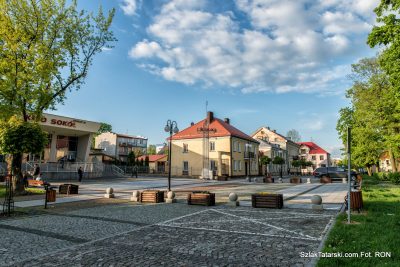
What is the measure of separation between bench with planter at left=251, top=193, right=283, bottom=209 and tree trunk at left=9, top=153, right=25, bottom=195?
1353 cm

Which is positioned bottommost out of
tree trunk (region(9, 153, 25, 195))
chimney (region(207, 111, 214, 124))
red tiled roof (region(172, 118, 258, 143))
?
tree trunk (region(9, 153, 25, 195))

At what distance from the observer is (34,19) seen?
16766 mm

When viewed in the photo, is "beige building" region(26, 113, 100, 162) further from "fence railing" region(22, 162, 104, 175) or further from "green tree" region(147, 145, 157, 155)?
"green tree" region(147, 145, 157, 155)

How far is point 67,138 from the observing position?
4106 centimetres

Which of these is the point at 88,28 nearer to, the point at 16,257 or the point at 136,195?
the point at 136,195

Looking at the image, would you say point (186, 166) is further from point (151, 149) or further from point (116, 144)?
point (151, 149)

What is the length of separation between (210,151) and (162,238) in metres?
35.2

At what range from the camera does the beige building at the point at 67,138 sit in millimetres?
35884

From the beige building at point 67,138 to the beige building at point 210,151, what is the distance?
13.0 metres

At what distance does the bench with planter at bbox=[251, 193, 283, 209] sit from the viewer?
482 inches

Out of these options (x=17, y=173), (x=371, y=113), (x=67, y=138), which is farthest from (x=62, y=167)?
(x=371, y=113)

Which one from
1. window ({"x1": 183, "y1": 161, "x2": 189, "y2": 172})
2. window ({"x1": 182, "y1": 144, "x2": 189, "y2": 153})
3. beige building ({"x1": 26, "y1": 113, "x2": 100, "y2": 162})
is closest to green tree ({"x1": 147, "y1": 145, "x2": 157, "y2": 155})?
window ({"x1": 182, "y1": 144, "x2": 189, "y2": 153})

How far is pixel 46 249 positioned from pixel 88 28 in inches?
635

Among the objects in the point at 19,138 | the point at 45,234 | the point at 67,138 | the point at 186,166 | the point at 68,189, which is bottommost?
the point at 45,234
